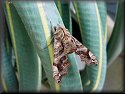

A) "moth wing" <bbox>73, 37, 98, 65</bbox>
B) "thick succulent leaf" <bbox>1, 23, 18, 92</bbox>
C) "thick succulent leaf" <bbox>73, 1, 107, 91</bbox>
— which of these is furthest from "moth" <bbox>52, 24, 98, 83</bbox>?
"thick succulent leaf" <bbox>1, 23, 18, 92</bbox>

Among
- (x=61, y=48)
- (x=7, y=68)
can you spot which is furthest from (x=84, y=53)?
(x=7, y=68)

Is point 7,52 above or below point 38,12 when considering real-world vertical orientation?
below

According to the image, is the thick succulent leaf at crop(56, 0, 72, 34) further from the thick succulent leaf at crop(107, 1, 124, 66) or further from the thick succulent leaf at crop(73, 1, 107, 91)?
the thick succulent leaf at crop(107, 1, 124, 66)

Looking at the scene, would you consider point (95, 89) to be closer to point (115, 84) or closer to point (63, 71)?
point (63, 71)

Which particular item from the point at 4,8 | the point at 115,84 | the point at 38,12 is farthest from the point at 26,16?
the point at 115,84

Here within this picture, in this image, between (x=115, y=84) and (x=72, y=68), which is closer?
(x=72, y=68)

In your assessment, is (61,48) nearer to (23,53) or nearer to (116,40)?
(23,53)
